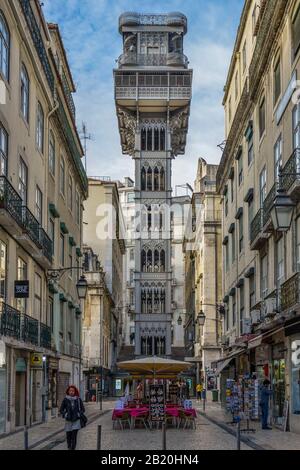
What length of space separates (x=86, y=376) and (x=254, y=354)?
3664 cm

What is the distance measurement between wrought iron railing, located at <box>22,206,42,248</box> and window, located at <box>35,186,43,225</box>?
76.6 inches

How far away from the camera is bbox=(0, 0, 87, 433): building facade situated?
25.2 metres

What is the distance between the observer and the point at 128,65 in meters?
94.9

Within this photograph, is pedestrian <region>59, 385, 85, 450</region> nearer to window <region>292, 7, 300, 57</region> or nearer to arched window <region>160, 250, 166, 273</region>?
window <region>292, 7, 300, 57</region>

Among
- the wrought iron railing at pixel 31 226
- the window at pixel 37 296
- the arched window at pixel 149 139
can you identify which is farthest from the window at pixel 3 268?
the arched window at pixel 149 139

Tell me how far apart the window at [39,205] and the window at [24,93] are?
3539mm

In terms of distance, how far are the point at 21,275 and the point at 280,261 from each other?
350 inches

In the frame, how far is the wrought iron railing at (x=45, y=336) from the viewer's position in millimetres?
31353

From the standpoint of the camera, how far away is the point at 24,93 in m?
29.1

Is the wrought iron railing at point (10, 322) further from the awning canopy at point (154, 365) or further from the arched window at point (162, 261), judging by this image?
the arched window at point (162, 261)

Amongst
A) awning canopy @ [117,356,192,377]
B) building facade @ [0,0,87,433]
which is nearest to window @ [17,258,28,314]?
building facade @ [0,0,87,433]

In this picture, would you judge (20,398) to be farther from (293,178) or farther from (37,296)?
(293,178)

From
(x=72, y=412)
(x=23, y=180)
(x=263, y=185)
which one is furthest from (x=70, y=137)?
(x=72, y=412)
